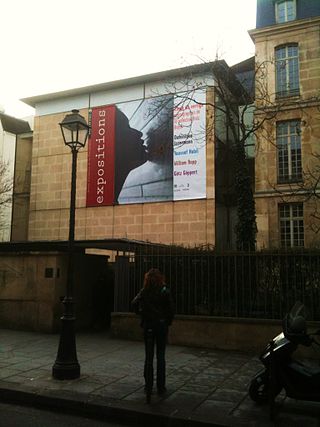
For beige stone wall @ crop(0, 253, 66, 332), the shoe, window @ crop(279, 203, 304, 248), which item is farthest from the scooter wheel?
window @ crop(279, 203, 304, 248)

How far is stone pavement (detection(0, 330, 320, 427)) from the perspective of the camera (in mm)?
6008

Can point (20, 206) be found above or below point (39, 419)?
above

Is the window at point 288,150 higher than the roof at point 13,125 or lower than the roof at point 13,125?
lower

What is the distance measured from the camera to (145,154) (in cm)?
2416

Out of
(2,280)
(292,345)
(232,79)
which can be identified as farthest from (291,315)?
(232,79)

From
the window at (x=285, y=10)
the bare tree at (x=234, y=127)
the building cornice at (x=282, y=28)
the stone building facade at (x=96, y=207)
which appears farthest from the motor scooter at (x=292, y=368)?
the window at (x=285, y=10)

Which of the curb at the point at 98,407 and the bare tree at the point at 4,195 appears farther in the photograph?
the bare tree at the point at 4,195

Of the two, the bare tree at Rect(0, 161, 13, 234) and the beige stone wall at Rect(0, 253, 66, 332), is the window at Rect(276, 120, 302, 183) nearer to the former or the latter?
the beige stone wall at Rect(0, 253, 66, 332)

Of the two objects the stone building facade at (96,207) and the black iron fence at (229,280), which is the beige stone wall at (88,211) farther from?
the black iron fence at (229,280)

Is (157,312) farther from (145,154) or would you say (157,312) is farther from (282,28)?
(282,28)

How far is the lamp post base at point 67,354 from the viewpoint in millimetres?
7660

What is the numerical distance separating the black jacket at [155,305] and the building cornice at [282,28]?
69.4ft

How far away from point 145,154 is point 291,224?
8135 mm

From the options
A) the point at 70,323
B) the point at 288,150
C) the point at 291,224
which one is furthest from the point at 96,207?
the point at 70,323
